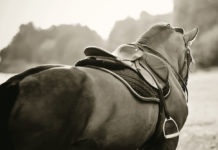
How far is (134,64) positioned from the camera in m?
3.01

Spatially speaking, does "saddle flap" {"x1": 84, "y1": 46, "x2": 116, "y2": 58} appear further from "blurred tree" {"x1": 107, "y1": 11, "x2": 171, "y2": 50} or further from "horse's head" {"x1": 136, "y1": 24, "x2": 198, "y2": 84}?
"blurred tree" {"x1": 107, "y1": 11, "x2": 171, "y2": 50}

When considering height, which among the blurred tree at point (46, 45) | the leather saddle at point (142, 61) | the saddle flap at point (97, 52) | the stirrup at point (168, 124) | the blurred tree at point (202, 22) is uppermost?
the saddle flap at point (97, 52)

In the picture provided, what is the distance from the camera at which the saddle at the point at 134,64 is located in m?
2.66

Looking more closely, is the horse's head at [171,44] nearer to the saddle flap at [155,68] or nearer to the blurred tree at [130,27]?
the saddle flap at [155,68]

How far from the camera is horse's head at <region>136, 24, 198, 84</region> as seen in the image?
364 centimetres

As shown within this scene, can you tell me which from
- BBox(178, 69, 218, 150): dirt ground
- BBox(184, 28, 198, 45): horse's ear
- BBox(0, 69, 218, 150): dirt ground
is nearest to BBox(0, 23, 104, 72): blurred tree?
BBox(0, 69, 218, 150): dirt ground

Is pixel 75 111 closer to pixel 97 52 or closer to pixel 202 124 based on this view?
pixel 97 52

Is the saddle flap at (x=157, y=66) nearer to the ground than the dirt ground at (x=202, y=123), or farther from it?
farther from it

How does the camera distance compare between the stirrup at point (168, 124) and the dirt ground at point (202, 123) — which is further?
the dirt ground at point (202, 123)

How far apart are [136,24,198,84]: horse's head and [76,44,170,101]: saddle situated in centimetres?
34

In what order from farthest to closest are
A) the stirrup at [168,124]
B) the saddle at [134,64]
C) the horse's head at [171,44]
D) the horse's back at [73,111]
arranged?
the horse's head at [171,44] → the stirrup at [168,124] → the saddle at [134,64] → the horse's back at [73,111]

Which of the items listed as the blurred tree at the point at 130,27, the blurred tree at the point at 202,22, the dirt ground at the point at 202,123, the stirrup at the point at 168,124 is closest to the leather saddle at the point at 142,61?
the stirrup at the point at 168,124

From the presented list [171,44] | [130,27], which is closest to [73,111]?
[171,44]

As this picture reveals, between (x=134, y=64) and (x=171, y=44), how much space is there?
3.17ft
